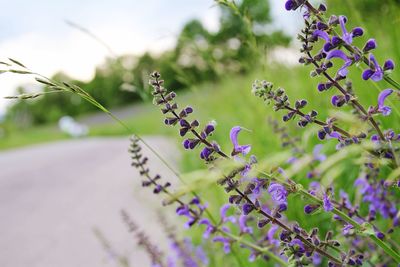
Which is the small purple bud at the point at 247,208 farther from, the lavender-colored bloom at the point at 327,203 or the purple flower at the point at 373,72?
the purple flower at the point at 373,72

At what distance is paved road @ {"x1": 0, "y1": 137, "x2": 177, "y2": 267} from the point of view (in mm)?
4191

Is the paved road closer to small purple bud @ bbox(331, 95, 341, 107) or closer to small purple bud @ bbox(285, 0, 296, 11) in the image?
small purple bud @ bbox(331, 95, 341, 107)

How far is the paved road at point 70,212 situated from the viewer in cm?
419

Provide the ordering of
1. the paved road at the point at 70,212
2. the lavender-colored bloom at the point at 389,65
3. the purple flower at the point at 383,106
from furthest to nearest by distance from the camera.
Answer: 1. the paved road at the point at 70,212
2. the purple flower at the point at 383,106
3. the lavender-colored bloom at the point at 389,65

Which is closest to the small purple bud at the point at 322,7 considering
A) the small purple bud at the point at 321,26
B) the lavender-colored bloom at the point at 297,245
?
the small purple bud at the point at 321,26

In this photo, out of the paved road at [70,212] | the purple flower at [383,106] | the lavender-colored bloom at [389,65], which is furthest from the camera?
the paved road at [70,212]

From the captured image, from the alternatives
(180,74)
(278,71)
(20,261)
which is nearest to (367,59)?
(180,74)

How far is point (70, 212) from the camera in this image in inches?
223

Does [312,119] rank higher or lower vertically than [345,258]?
higher

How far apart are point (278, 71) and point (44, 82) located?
3.41m

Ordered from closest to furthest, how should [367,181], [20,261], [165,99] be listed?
[165,99] < [367,181] < [20,261]

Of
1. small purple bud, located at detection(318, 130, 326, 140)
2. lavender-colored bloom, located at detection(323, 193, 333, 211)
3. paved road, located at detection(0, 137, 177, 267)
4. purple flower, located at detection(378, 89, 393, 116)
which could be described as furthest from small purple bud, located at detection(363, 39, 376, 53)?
paved road, located at detection(0, 137, 177, 267)

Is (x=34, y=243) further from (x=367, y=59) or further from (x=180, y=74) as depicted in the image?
(x=367, y=59)

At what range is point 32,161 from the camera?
10.6m
